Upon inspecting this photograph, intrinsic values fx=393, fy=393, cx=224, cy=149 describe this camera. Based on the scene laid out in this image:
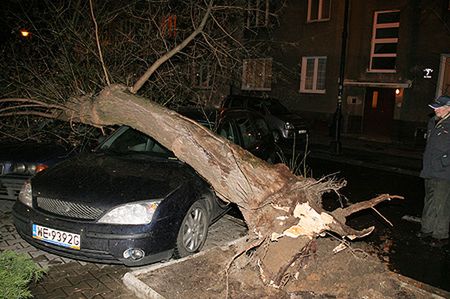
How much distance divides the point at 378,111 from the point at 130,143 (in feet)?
53.3

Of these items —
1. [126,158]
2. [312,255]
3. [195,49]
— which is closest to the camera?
[312,255]

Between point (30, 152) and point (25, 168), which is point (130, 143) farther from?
point (30, 152)

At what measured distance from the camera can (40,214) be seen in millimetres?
4324

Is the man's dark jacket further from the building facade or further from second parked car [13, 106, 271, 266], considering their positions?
the building facade

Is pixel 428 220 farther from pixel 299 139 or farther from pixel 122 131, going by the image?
pixel 299 139

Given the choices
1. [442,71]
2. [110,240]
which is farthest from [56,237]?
[442,71]

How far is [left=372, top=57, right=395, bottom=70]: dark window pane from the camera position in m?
18.8

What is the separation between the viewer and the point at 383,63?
19031 mm

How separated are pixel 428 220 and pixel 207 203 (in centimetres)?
355

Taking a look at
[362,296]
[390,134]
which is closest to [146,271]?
[362,296]

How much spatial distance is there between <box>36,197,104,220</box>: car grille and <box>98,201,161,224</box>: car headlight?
0.12 m

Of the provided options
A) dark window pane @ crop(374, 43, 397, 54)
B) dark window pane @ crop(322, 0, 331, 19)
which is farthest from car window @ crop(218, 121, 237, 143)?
dark window pane @ crop(322, 0, 331, 19)

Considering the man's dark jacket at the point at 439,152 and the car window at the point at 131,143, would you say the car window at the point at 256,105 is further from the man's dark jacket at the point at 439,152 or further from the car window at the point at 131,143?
the car window at the point at 131,143

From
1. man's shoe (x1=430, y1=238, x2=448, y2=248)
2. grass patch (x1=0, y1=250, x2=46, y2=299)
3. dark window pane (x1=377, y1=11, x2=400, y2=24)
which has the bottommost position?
man's shoe (x1=430, y1=238, x2=448, y2=248)
